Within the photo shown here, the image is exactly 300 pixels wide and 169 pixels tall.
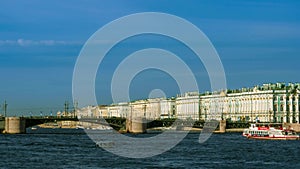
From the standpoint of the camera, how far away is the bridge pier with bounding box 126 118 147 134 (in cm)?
12331

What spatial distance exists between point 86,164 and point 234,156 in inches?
560

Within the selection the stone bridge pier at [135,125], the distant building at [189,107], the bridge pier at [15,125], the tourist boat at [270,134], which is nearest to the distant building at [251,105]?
the distant building at [189,107]

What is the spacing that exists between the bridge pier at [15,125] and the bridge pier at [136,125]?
17.4 metres

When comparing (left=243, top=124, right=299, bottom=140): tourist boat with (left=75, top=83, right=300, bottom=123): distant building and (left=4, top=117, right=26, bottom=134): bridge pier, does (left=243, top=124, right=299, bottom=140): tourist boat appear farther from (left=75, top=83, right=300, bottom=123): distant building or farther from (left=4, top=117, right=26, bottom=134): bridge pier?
(left=75, top=83, right=300, bottom=123): distant building

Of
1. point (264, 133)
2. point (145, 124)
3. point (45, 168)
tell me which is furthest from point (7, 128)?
point (45, 168)

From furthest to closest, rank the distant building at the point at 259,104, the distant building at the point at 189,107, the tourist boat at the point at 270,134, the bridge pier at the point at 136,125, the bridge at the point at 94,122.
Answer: the distant building at the point at 189,107, the distant building at the point at 259,104, the bridge pier at the point at 136,125, the bridge at the point at 94,122, the tourist boat at the point at 270,134

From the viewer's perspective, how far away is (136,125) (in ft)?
404

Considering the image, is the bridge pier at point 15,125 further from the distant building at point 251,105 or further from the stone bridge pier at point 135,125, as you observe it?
the distant building at point 251,105

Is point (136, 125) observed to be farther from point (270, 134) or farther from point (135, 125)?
point (270, 134)

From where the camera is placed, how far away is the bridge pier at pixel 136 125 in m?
123

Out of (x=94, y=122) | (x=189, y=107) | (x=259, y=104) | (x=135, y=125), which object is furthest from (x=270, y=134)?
(x=189, y=107)

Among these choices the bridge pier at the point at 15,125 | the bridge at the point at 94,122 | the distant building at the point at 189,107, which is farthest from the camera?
the distant building at the point at 189,107

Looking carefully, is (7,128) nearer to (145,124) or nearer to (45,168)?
(145,124)

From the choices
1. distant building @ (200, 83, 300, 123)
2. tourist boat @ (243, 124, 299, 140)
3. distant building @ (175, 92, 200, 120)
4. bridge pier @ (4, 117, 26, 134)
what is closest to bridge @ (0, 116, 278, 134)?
bridge pier @ (4, 117, 26, 134)
